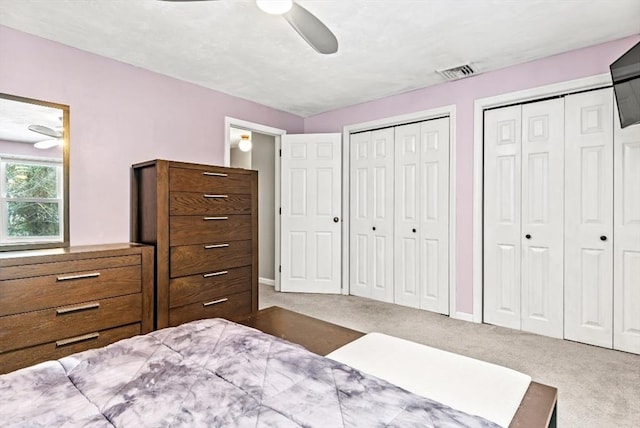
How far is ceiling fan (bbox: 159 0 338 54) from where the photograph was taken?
1610mm

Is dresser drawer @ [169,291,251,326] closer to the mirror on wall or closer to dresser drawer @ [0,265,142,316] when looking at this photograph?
dresser drawer @ [0,265,142,316]

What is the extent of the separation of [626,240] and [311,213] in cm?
307

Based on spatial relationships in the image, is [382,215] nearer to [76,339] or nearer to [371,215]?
[371,215]

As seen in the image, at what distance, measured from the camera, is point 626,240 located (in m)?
2.65

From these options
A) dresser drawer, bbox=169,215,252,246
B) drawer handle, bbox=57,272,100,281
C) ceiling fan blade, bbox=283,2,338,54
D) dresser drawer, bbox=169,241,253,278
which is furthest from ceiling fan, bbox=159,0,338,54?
drawer handle, bbox=57,272,100,281

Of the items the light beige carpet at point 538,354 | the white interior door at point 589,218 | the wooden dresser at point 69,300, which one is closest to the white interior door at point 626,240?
the white interior door at point 589,218

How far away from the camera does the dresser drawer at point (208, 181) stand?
266 cm

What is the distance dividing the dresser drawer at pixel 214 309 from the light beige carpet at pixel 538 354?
0.87m

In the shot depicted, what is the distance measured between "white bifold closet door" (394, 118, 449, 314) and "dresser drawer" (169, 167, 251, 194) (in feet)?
5.85

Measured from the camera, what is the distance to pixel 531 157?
3070 millimetres

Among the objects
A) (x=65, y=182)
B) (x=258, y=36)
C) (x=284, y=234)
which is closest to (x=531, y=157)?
(x=258, y=36)

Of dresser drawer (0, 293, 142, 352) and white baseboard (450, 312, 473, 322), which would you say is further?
white baseboard (450, 312, 473, 322)

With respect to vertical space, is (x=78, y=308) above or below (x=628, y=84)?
below

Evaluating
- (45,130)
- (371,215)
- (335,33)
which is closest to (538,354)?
(371,215)
